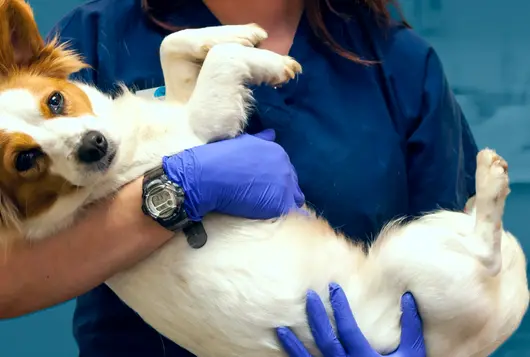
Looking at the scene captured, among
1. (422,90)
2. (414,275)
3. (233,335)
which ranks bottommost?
(233,335)

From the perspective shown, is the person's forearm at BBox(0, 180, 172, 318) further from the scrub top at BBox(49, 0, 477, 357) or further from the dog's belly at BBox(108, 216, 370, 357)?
the scrub top at BBox(49, 0, 477, 357)

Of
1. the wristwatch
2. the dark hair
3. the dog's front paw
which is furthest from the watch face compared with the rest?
the dog's front paw

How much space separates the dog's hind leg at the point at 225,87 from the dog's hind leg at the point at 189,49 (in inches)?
1.9

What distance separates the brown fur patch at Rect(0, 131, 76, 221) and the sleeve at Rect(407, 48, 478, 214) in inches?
26.8

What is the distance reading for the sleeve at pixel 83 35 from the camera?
1.28 metres

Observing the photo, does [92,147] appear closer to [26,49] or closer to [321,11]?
[26,49]

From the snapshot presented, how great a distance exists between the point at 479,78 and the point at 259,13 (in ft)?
3.38

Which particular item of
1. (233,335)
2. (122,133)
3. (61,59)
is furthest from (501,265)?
(61,59)

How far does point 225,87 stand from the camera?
1161 mm

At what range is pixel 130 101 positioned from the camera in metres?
1.20

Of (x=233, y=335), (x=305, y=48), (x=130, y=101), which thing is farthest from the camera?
(x=305, y=48)

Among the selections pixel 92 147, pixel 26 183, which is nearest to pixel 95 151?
pixel 92 147

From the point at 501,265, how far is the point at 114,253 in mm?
635

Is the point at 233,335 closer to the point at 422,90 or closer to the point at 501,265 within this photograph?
the point at 501,265
